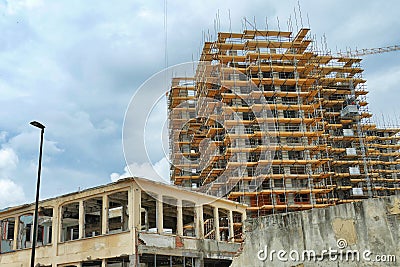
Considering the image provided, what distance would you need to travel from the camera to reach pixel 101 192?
23406 millimetres

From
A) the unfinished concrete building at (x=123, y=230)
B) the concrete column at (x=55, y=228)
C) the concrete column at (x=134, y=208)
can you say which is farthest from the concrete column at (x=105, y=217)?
the concrete column at (x=55, y=228)

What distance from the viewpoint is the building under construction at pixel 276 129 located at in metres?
50.4

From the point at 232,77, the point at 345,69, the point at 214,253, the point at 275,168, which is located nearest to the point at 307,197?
the point at 275,168

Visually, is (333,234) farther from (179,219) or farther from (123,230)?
(123,230)

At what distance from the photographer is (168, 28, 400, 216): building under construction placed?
50.4 m

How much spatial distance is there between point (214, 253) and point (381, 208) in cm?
1507

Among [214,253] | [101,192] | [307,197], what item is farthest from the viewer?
[307,197]

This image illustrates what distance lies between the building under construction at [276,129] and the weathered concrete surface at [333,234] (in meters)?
33.0

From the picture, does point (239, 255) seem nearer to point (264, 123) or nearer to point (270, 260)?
point (270, 260)

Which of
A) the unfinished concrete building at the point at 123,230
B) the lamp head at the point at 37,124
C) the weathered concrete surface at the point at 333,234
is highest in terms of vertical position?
the lamp head at the point at 37,124

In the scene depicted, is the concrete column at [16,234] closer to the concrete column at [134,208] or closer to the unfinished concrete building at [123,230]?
the unfinished concrete building at [123,230]

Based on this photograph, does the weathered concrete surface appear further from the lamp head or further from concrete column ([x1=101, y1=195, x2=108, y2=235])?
concrete column ([x1=101, y1=195, x2=108, y2=235])

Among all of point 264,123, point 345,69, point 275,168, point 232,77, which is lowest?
point 275,168

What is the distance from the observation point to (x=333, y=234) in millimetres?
13570
